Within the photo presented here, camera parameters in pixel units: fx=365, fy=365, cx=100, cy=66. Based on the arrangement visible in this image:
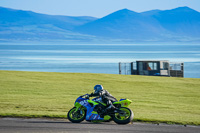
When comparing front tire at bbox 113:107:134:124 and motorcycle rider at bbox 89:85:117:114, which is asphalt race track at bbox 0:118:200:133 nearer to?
front tire at bbox 113:107:134:124

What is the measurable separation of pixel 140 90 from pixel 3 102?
10.3m

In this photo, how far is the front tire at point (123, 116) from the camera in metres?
11.9

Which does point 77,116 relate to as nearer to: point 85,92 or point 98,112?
point 98,112

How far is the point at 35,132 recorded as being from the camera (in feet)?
34.9

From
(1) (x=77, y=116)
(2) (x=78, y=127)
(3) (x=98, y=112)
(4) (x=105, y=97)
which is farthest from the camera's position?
(1) (x=77, y=116)

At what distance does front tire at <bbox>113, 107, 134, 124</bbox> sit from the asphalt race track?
0.18 metres

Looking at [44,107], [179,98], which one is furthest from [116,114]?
[179,98]

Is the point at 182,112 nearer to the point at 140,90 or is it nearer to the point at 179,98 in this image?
the point at 179,98

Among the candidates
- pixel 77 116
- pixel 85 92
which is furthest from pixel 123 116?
pixel 85 92

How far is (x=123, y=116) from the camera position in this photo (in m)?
12.1

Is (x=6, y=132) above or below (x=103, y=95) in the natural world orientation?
below

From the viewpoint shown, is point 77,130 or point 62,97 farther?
point 62,97

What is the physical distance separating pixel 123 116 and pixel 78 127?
1604 mm

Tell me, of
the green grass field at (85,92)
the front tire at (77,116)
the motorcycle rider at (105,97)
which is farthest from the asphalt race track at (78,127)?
the green grass field at (85,92)
